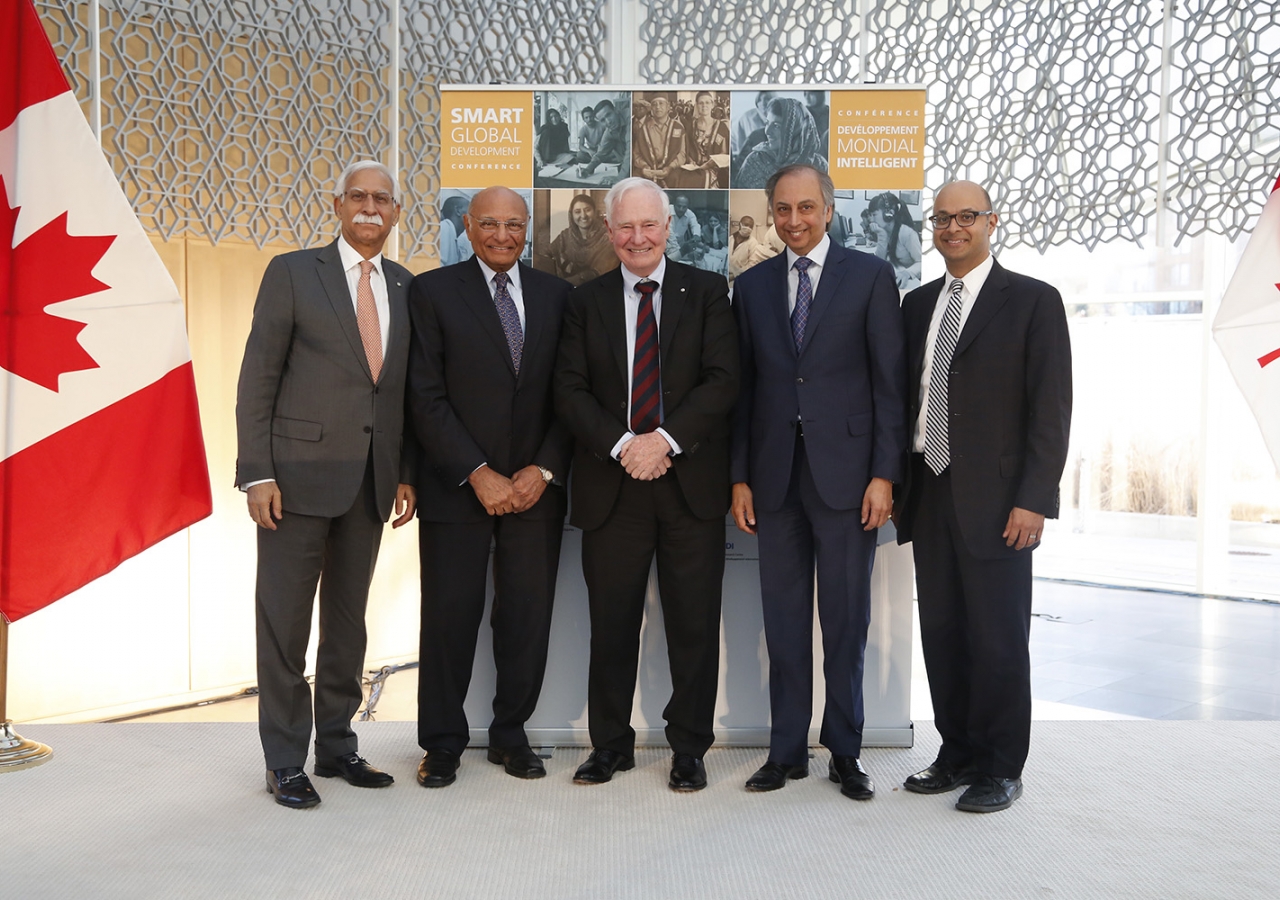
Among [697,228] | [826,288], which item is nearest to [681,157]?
[697,228]

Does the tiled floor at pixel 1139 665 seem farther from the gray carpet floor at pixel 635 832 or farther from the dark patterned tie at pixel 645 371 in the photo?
the dark patterned tie at pixel 645 371

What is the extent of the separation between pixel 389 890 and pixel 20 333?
1969 mm

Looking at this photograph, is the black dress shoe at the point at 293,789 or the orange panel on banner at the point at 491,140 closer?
the black dress shoe at the point at 293,789

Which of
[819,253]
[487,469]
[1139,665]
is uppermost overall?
[819,253]

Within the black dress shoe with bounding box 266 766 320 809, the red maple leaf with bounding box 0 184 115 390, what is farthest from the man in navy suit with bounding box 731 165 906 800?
the red maple leaf with bounding box 0 184 115 390

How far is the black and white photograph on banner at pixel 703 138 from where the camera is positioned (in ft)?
11.9

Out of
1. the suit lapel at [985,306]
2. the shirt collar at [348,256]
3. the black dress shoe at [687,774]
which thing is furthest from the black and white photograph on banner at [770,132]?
the black dress shoe at [687,774]

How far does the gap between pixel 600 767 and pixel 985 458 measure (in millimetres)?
1456

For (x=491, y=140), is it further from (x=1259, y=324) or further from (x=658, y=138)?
(x=1259, y=324)

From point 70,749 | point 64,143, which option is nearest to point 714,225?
point 64,143

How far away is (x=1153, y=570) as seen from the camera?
871 centimetres

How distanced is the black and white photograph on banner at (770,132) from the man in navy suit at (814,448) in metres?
0.45

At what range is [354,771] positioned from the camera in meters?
Result: 3.20

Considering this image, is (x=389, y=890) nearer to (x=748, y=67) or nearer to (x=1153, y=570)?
(x=748, y=67)
